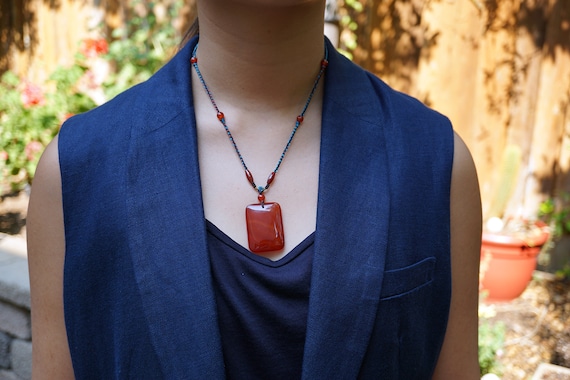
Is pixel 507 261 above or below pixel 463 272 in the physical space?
below

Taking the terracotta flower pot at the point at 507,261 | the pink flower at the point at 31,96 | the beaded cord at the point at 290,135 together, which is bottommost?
the terracotta flower pot at the point at 507,261

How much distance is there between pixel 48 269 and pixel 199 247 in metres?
0.27

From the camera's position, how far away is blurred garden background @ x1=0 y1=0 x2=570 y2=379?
13.3 ft

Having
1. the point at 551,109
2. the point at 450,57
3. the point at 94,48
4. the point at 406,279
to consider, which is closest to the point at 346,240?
the point at 406,279

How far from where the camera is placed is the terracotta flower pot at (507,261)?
4.10 m

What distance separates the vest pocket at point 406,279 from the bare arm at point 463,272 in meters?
0.08

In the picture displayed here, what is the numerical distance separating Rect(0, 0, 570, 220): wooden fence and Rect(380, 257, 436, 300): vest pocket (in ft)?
10.7

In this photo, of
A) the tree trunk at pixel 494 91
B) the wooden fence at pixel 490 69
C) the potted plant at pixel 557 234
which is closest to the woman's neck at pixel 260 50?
the wooden fence at pixel 490 69

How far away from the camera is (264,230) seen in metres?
0.96

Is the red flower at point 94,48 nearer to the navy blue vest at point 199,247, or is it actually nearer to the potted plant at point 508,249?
the potted plant at point 508,249

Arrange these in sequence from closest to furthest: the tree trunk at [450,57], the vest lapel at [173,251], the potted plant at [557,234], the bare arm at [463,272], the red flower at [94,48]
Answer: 1. the vest lapel at [173,251]
2. the bare arm at [463,272]
3. the tree trunk at [450,57]
4. the red flower at [94,48]
5. the potted plant at [557,234]

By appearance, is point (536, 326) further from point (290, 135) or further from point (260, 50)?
point (260, 50)

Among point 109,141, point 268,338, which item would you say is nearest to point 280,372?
point 268,338

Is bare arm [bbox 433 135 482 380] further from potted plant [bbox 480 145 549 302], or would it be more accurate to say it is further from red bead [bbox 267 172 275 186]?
potted plant [bbox 480 145 549 302]
